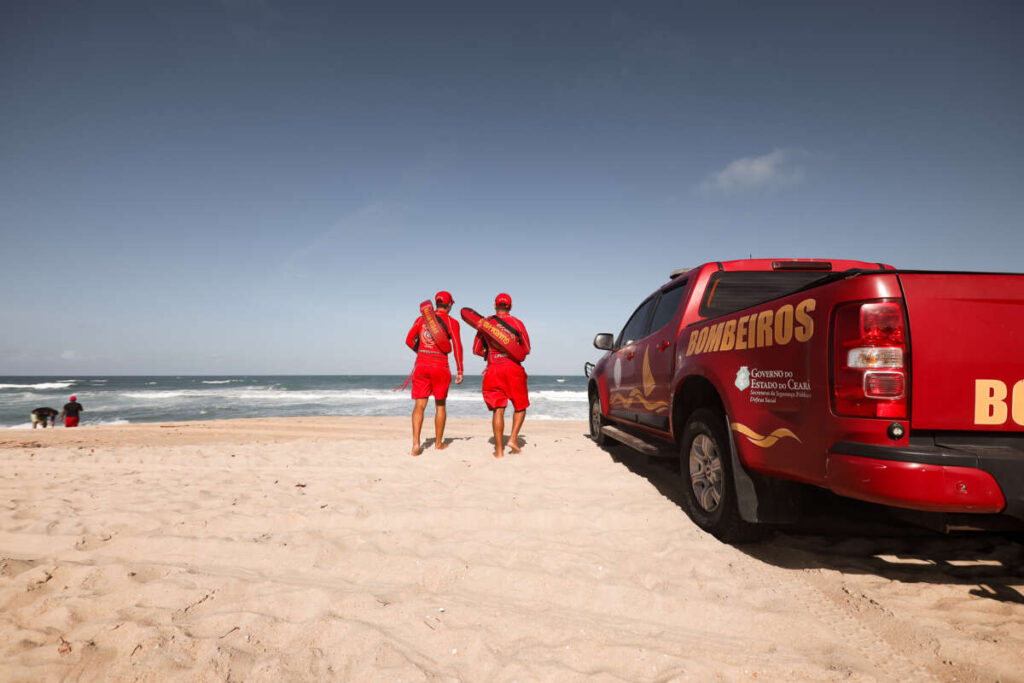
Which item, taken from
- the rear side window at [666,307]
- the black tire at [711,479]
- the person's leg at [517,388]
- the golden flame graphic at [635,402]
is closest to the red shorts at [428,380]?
the person's leg at [517,388]

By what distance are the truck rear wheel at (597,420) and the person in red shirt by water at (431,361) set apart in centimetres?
242

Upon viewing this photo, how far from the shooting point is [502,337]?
5.60 m

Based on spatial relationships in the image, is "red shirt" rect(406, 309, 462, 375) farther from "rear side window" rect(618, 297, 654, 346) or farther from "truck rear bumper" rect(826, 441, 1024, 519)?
"truck rear bumper" rect(826, 441, 1024, 519)

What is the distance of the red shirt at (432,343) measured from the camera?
5.97 m

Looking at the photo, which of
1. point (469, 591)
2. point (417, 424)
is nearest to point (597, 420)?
point (417, 424)

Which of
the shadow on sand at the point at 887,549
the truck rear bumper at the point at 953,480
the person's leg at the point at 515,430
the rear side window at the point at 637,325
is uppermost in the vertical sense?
the rear side window at the point at 637,325

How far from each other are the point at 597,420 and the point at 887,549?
439 centimetres

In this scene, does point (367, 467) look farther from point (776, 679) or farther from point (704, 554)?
point (776, 679)

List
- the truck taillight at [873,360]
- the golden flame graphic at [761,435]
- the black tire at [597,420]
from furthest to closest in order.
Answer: the black tire at [597,420]
the golden flame graphic at [761,435]
the truck taillight at [873,360]

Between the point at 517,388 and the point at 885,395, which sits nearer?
the point at 885,395

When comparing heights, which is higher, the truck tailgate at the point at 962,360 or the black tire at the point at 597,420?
the truck tailgate at the point at 962,360

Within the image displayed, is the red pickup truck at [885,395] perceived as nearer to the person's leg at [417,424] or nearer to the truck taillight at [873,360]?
the truck taillight at [873,360]

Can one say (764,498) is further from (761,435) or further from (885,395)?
(885,395)

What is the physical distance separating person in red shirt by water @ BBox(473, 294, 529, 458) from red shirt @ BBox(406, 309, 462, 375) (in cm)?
40
